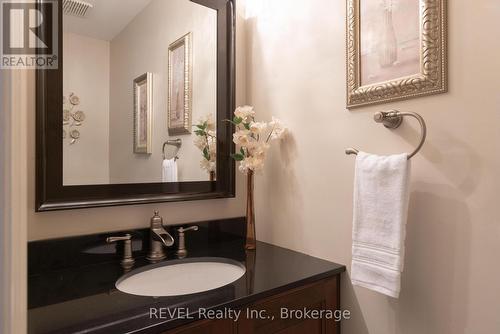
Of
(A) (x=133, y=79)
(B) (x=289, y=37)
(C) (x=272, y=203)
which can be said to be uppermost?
(B) (x=289, y=37)

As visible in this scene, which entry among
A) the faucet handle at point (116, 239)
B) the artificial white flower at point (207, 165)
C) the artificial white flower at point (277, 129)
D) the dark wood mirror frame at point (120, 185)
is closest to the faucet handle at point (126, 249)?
the faucet handle at point (116, 239)

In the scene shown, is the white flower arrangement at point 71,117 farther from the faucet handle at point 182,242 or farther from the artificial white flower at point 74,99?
the faucet handle at point 182,242

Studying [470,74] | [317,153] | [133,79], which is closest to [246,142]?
[317,153]

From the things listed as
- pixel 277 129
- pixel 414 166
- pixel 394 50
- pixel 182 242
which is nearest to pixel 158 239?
pixel 182 242

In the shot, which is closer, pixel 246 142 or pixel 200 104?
pixel 246 142

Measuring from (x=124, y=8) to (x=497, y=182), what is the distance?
56.0 inches

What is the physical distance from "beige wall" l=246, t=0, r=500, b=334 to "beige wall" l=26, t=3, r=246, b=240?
0.16 m

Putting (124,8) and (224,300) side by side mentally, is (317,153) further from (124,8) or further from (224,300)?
(124,8)

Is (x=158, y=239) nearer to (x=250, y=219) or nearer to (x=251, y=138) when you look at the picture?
(x=250, y=219)

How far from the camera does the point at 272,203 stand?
4.79ft

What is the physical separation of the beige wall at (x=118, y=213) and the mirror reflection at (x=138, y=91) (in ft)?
0.36

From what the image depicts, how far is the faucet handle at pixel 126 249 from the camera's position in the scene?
1.13m

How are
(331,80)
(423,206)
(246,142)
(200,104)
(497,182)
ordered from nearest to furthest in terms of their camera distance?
(497,182)
(423,206)
(331,80)
(246,142)
(200,104)

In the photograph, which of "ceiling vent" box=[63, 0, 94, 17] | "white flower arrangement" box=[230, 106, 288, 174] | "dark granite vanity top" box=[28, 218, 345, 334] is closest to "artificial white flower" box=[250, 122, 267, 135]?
"white flower arrangement" box=[230, 106, 288, 174]
